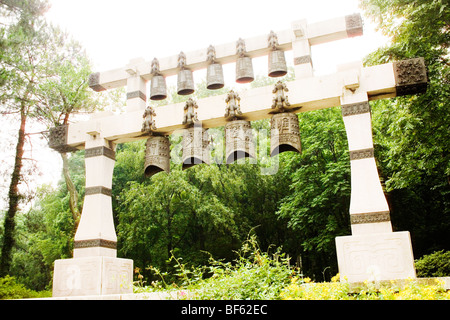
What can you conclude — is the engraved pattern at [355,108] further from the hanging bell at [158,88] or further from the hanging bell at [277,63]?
the hanging bell at [158,88]

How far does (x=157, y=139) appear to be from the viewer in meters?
7.49

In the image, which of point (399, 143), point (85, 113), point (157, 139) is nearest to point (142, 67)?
point (157, 139)

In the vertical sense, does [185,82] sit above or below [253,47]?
below

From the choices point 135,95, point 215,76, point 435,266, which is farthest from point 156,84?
point 435,266

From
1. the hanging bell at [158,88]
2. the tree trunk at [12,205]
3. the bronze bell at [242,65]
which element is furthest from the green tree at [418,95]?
the tree trunk at [12,205]

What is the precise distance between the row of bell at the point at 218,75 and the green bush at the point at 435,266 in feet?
19.2

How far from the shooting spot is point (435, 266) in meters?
9.09

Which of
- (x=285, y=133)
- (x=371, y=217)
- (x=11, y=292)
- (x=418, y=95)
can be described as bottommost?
(x=11, y=292)

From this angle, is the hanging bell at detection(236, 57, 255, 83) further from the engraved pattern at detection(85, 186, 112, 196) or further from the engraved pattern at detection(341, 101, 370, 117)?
the engraved pattern at detection(85, 186, 112, 196)

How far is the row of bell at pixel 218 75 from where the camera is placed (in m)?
7.22

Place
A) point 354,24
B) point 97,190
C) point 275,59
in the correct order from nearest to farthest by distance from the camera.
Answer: point 354,24
point 275,59
point 97,190

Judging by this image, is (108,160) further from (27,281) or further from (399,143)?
(27,281)

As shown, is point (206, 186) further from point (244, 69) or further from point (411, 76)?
point (411, 76)

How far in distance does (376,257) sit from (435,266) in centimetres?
474
